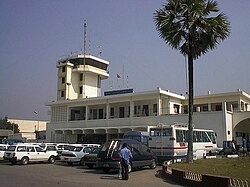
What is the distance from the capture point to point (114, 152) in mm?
18250

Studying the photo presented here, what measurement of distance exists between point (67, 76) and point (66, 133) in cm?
1118

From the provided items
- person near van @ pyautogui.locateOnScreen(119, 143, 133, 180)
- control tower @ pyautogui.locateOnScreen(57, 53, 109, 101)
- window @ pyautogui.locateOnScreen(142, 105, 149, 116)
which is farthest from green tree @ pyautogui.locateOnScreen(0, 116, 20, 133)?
person near van @ pyautogui.locateOnScreen(119, 143, 133, 180)

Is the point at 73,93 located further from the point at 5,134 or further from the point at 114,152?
the point at 114,152

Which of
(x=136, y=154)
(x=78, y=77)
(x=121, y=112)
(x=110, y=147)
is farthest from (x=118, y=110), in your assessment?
(x=110, y=147)

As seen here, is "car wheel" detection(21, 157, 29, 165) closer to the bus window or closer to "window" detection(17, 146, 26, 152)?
"window" detection(17, 146, 26, 152)

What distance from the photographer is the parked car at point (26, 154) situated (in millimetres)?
24484

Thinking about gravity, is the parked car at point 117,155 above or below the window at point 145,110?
below

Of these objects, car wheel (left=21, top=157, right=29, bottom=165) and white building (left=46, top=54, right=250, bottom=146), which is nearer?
car wheel (left=21, top=157, right=29, bottom=165)

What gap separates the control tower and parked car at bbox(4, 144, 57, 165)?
95.3 ft

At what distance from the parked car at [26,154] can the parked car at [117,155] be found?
8666mm

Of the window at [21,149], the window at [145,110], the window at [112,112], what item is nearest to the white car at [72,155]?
the window at [21,149]

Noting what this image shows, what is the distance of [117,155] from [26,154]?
392 inches

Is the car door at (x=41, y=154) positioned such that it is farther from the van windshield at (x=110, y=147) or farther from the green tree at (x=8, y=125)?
the green tree at (x=8, y=125)

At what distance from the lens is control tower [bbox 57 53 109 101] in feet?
185
